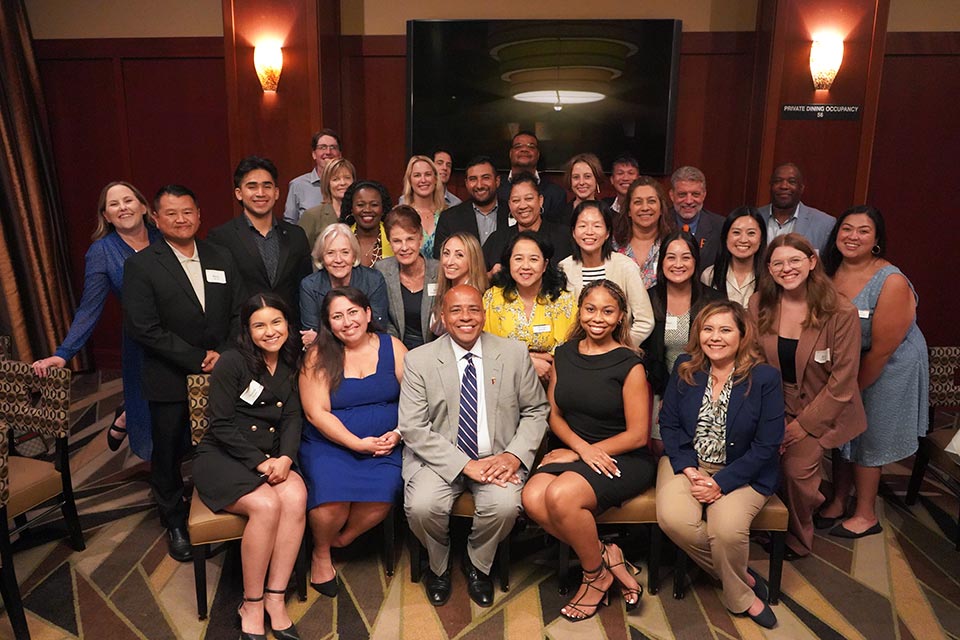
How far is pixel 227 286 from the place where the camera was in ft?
11.1

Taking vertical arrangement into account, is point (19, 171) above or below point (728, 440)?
above

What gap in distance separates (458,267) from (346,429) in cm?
95

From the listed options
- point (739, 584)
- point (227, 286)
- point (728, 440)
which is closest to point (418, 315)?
point (227, 286)

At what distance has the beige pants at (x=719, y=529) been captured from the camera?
2773 mm

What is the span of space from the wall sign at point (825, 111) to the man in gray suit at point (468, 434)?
316cm

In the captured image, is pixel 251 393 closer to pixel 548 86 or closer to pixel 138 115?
pixel 548 86

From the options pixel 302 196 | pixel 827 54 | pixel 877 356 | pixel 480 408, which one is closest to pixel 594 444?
pixel 480 408

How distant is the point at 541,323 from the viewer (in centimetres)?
339

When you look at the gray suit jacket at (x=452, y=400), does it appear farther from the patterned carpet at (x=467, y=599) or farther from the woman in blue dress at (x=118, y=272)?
the woman in blue dress at (x=118, y=272)

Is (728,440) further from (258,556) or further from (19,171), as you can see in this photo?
(19,171)

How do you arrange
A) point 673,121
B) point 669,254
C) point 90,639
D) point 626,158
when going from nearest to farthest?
point 90,639 → point 669,254 → point 626,158 → point 673,121

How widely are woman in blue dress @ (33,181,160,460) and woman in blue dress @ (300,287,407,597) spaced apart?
1118 millimetres

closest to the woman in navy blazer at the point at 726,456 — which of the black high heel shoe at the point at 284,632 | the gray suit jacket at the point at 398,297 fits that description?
the gray suit jacket at the point at 398,297

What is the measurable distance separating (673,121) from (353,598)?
4172mm
